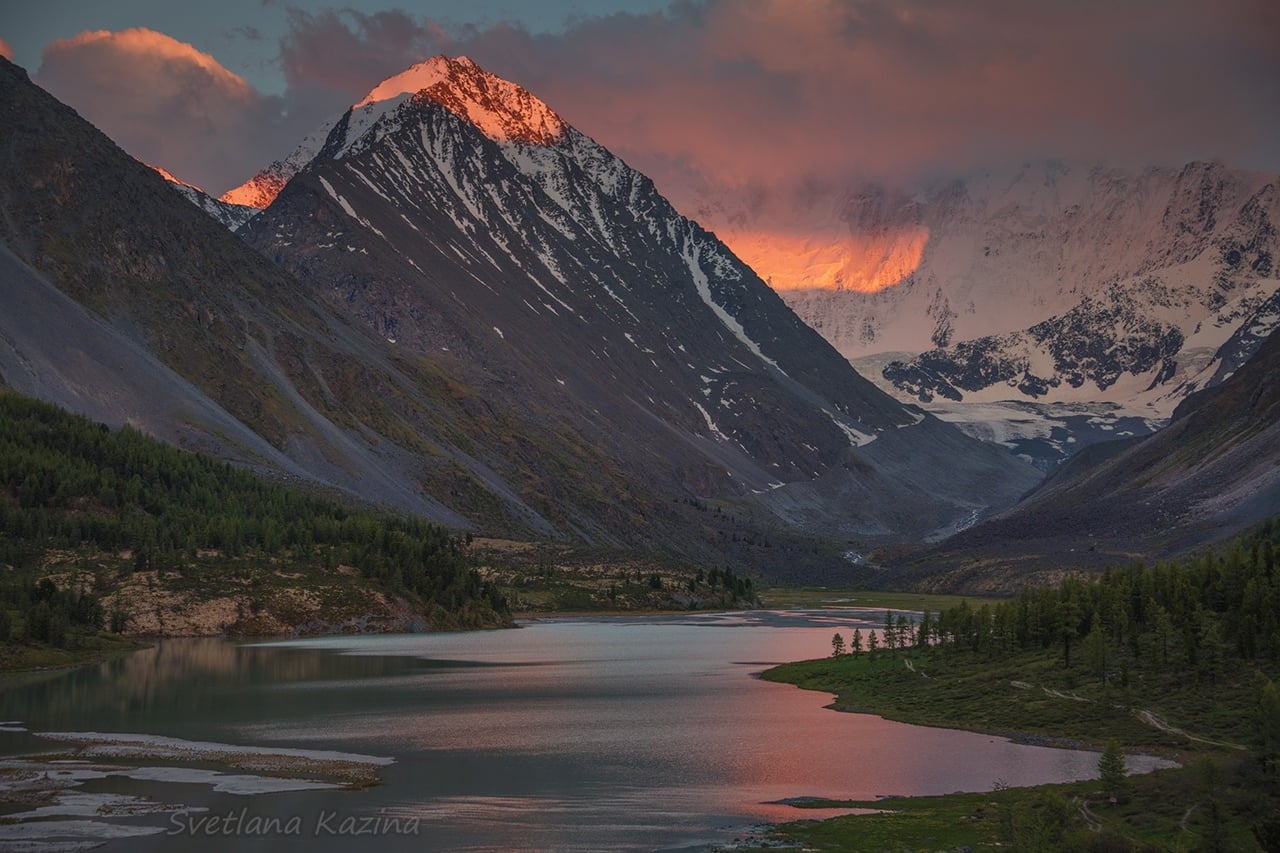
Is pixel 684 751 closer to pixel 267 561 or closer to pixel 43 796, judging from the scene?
pixel 43 796

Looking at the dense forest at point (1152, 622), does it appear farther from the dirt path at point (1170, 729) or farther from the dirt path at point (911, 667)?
the dirt path at point (1170, 729)

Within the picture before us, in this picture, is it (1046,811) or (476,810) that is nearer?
(1046,811)

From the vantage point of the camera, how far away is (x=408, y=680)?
124875 mm

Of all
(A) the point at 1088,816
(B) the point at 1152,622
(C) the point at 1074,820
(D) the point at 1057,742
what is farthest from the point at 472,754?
(B) the point at 1152,622

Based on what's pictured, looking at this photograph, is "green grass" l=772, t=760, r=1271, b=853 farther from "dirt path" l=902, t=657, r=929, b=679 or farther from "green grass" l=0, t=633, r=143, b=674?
"green grass" l=0, t=633, r=143, b=674

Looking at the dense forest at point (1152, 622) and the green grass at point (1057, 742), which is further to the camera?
the dense forest at point (1152, 622)

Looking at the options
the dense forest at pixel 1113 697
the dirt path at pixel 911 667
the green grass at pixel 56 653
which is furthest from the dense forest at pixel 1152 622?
the green grass at pixel 56 653

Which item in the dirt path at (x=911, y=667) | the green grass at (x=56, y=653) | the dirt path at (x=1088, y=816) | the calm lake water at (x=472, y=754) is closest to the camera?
the dirt path at (x=1088, y=816)

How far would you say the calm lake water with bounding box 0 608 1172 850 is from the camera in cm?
6184

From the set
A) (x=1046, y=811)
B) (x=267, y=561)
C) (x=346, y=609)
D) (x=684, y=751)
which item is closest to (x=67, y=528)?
(x=267, y=561)

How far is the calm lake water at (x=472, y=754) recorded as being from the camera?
203ft

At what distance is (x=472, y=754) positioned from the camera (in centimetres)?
8312

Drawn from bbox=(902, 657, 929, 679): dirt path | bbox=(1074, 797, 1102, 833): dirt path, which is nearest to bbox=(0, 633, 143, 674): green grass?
bbox=(902, 657, 929, 679): dirt path

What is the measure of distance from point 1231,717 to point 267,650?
105 metres
